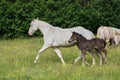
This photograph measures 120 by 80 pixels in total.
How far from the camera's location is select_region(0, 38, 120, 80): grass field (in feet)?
35.4

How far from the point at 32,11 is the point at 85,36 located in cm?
A: 829

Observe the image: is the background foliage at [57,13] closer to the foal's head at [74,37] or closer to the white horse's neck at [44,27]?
the white horse's neck at [44,27]

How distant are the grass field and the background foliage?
4.18 m

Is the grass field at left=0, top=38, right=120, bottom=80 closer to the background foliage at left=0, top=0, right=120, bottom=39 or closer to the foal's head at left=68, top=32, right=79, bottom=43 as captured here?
the foal's head at left=68, top=32, right=79, bottom=43

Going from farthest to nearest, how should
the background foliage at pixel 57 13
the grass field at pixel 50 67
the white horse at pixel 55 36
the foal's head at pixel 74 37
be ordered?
1. the background foliage at pixel 57 13
2. the white horse at pixel 55 36
3. the foal's head at pixel 74 37
4. the grass field at pixel 50 67

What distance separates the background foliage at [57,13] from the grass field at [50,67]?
4.18 meters

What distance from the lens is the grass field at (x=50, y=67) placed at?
10.8m

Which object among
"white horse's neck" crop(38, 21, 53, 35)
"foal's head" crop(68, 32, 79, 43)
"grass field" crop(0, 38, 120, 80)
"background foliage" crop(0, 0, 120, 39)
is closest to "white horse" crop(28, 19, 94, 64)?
"white horse's neck" crop(38, 21, 53, 35)

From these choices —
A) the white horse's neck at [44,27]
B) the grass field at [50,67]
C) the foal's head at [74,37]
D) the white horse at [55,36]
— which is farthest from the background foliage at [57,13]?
the foal's head at [74,37]

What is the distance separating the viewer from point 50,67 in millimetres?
12062

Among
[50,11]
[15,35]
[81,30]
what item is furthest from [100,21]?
[81,30]

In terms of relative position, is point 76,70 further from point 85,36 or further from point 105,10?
point 105,10

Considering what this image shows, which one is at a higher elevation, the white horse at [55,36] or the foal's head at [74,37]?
the foal's head at [74,37]

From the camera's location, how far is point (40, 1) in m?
20.8
